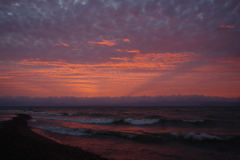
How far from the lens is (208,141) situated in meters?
12.9

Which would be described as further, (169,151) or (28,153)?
(169,151)

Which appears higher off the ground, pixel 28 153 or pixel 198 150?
pixel 28 153

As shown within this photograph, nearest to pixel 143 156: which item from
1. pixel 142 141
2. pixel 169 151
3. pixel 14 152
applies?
pixel 169 151

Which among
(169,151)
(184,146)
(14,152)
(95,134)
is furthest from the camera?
(95,134)

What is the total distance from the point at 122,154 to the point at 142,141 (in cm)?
394

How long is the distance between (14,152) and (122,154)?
559cm

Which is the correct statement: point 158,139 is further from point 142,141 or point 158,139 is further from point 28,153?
point 28,153

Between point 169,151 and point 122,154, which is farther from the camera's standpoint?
point 169,151

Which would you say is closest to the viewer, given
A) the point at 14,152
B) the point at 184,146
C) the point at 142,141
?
the point at 14,152

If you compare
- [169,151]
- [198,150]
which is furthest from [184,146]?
[169,151]

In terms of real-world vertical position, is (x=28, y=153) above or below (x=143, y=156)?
above

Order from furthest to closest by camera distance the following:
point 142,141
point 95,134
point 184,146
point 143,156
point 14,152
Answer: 1. point 95,134
2. point 142,141
3. point 184,146
4. point 143,156
5. point 14,152

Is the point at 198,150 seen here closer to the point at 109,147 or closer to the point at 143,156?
the point at 143,156

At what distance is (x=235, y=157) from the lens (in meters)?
9.30
